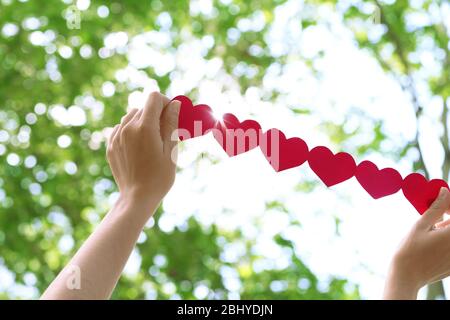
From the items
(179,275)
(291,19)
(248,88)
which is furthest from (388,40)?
(179,275)

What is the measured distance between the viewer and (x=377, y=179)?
120cm

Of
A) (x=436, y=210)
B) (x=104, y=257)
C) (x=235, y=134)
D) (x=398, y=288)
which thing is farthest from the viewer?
(x=235, y=134)

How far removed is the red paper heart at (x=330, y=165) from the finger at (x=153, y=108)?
37cm

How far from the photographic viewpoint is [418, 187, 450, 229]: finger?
997mm

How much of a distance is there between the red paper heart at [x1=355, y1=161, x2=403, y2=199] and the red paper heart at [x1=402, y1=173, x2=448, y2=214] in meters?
0.04

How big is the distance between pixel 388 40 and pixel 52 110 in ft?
8.17

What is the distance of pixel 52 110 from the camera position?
418 centimetres

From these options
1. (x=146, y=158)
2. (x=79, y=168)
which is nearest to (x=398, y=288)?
(x=146, y=158)

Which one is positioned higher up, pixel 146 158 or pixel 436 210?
pixel 146 158

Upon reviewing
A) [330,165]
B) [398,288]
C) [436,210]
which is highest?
[330,165]

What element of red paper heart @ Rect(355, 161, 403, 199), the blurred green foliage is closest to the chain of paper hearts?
red paper heart @ Rect(355, 161, 403, 199)

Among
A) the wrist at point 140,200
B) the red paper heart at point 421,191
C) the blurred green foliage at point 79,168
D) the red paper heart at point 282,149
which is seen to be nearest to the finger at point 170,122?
the wrist at point 140,200

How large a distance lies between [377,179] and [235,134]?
0.29 m

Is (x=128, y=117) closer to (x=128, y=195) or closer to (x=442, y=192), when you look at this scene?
(x=128, y=195)
